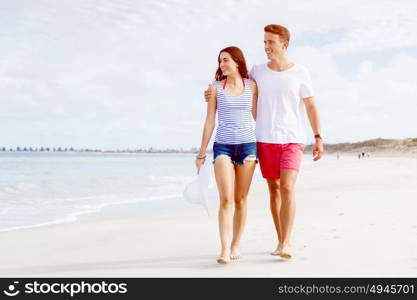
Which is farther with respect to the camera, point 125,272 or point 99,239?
point 99,239

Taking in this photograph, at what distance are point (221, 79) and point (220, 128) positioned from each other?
0.45 metres

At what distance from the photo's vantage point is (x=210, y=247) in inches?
212

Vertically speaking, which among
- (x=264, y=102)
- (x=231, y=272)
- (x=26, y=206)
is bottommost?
(x=26, y=206)

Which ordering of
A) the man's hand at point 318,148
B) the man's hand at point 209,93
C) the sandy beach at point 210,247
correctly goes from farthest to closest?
the man's hand at point 318,148 → the man's hand at point 209,93 → the sandy beach at point 210,247

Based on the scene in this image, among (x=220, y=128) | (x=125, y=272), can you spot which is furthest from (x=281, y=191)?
(x=125, y=272)

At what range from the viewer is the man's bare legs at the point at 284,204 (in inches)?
179

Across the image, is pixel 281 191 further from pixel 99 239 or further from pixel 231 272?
pixel 99 239

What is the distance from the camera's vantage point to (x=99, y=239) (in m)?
6.11

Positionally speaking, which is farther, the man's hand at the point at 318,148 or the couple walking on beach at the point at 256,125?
the man's hand at the point at 318,148

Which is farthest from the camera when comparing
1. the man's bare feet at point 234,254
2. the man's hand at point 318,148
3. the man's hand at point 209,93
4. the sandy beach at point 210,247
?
the man's hand at point 318,148

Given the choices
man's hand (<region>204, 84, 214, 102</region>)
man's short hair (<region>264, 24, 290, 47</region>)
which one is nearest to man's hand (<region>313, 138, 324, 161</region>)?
man's short hair (<region>264, 24, 290, 47</region>)

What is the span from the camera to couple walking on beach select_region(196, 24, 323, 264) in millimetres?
4398

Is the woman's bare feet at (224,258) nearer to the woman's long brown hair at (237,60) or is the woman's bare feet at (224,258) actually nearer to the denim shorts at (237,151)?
the denim shorts at (237,151)

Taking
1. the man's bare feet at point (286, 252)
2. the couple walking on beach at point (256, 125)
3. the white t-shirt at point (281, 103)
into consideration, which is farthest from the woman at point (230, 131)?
the man's bare feet at point (286, 252)
